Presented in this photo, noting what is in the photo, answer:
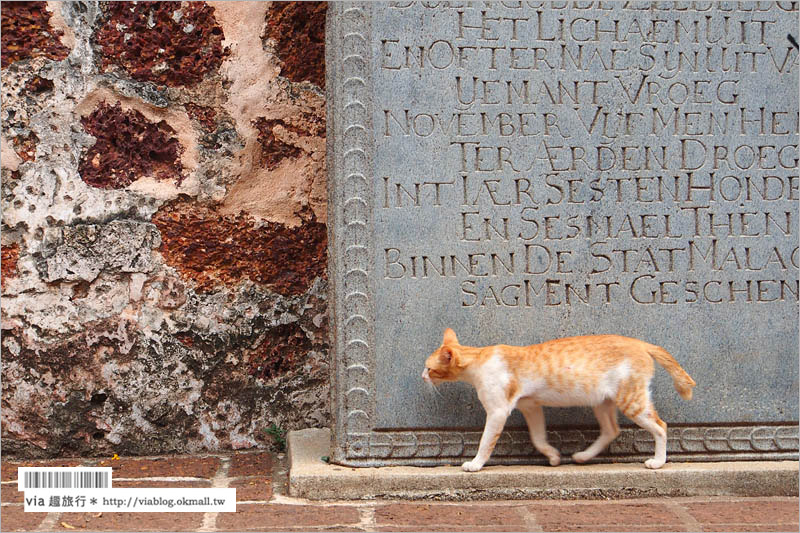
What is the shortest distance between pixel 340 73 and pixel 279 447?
1647 mm

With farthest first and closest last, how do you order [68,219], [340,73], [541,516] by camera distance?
1. [68,219]
2. [340,73]
3. [541,516]

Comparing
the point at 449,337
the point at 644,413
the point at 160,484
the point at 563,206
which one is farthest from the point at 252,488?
the point at 563,206

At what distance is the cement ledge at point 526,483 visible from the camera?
359 centimetres

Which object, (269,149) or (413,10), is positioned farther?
(269,149)

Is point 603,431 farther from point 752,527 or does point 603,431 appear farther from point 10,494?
point 10,494

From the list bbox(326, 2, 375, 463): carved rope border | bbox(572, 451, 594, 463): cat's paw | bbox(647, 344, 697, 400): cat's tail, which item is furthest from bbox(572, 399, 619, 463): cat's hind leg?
bbox(326, 2, 375, 463): carved rope border

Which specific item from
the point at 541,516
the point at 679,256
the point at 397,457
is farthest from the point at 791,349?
the point at 397,457

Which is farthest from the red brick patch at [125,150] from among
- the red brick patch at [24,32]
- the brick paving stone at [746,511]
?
the brick paving stone at [746,511]

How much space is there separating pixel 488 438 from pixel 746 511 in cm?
90

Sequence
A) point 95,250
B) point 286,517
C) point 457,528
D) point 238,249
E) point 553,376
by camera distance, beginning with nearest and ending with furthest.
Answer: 1. point 457,528
2. point 286,517
3. point 553,376
4. point 95,250
5. point 238,249

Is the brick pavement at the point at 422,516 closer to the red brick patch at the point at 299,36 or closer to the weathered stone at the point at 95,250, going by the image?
the weathered stone at the point at 95,250

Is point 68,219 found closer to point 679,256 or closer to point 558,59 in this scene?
point 558,59

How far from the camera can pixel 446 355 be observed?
3.57m

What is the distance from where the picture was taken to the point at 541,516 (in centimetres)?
337
